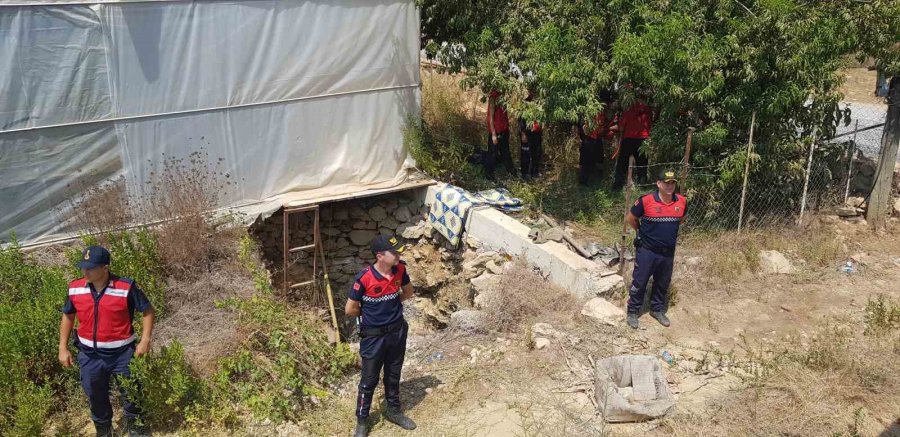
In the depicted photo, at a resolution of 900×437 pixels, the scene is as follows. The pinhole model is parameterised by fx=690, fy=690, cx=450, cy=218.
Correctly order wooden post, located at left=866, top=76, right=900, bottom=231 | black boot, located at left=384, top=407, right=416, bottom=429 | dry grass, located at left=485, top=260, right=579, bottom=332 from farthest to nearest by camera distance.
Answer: wooden post, located at left=866, top=76, right=900, bottom=231, dry grass, located at left=485, top=260, right=579, bottom=332, black boot, located at left=384, top=407, right=416, bottom=429

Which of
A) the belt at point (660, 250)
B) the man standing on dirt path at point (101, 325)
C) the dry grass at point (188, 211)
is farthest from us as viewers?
the dry grass at point (188, 211)

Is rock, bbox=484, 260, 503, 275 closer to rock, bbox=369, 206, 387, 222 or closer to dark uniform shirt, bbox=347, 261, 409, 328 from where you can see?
rock, bbox=369, 206, 387, 222

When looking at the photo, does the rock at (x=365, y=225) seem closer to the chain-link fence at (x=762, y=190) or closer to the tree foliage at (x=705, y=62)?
the tree foliage at (x=705, y=62)

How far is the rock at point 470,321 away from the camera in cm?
677

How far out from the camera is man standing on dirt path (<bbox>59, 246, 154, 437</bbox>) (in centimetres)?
472

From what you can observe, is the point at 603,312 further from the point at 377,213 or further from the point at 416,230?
the point at 377,213

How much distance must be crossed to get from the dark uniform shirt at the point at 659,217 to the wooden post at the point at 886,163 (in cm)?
368

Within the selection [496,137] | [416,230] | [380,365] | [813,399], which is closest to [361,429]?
[380,365]

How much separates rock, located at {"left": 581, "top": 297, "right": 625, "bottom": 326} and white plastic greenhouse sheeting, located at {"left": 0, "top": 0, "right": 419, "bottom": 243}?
3.87 meters

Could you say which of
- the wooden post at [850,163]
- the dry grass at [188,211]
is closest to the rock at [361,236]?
the dry grass at [188,211]

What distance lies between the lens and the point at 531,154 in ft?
32.4

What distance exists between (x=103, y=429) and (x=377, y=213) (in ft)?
17.4

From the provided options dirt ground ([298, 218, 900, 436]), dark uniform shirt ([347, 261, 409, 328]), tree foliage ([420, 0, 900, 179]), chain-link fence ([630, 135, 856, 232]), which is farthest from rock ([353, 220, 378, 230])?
dark uniform shirt ([347, 261, 409, 328])

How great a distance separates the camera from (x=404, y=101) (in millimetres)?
9523
